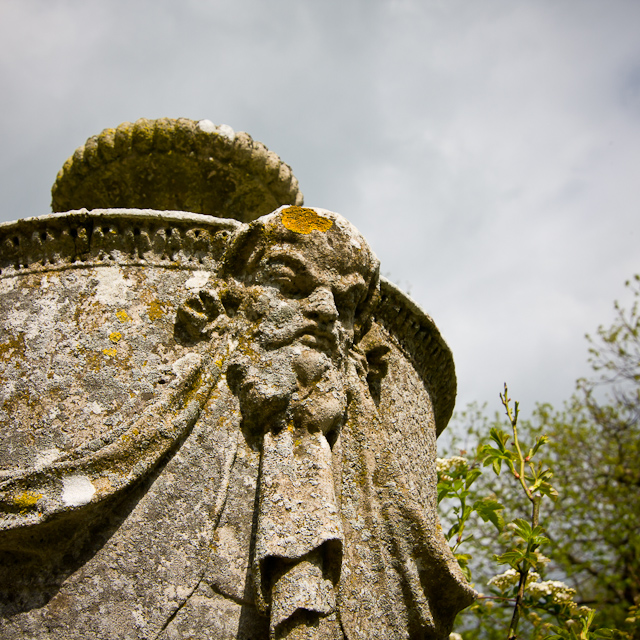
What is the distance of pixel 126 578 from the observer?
2.10m

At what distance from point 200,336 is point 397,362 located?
1.36m

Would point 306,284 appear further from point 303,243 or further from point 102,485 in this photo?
point 102,485

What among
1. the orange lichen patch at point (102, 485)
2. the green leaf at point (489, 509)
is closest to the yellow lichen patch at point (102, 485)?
the orange lichen patch at point (102, 485)

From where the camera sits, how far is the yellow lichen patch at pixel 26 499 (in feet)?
6.72

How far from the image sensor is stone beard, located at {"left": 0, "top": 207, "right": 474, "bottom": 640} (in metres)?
2.06

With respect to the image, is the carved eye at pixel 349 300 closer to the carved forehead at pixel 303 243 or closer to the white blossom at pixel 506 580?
the carved forehead at pixel 303 243

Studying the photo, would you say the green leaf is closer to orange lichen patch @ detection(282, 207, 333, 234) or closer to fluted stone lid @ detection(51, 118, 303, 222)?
orange lichen patch @ detection(282, 207, 333, 234)

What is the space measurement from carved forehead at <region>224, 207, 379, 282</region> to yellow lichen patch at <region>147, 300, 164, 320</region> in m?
0.35

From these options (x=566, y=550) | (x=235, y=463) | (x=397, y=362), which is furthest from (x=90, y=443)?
(x=566, y=550)

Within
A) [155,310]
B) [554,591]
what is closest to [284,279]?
[155,310]

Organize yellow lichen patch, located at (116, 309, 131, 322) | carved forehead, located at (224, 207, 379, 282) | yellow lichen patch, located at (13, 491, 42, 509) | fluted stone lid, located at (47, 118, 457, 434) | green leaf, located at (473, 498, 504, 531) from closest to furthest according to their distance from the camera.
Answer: yellow lichen patch, located at (13, 491, 42, 509) < carved forehead, located at (224, 207, 379, 282) < yellow lichen patch, located at (116, 309, 131, 322) < green leaf, located at (473, 498, 504, 531) < fluted stone lid, located at (47, 118, 457, 434)

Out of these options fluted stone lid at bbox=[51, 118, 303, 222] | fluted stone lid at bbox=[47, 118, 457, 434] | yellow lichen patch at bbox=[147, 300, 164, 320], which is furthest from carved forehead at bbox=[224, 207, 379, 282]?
fluted stone lid at bbox=[51, 118, 303, 222]

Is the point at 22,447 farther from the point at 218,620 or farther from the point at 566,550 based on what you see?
the point at 566,550

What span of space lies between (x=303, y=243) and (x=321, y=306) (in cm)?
29
